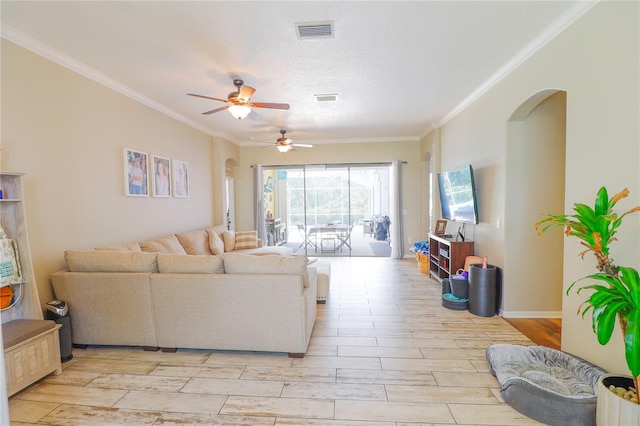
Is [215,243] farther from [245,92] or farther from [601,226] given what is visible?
[601,226]

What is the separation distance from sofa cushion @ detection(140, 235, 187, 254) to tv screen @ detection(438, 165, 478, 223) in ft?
14.0

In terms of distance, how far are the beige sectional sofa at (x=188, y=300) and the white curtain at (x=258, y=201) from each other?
4.63 m

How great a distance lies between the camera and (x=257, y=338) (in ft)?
8.79

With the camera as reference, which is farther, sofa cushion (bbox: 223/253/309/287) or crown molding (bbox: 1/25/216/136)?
sofa cushion (bbox: 223/253/309/287)

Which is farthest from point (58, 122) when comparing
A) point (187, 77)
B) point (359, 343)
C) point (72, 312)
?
point (359, 343)

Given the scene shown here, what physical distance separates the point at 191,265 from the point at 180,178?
2814 millimetres

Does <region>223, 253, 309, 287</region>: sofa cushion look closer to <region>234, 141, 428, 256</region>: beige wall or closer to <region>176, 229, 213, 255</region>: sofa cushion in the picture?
<region>176, 229, 213, 255</region>: sofa cushion

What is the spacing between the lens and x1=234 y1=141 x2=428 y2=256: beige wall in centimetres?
711

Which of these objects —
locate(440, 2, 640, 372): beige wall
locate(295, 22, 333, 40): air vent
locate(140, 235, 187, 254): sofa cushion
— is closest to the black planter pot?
locate(440, 2, 640, 372): beige wall

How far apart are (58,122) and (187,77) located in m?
1.37

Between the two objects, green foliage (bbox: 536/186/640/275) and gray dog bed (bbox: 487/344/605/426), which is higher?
green foliage (bbox: 536/186/640/275)

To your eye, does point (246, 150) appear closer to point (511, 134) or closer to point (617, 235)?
point (511, 134)

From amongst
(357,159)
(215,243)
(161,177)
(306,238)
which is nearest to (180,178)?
(161,177)

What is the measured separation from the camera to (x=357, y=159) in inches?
285
